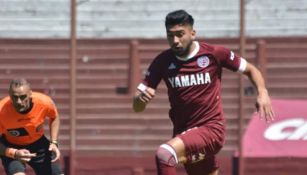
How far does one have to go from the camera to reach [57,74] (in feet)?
43.1

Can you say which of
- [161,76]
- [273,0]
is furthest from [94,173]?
[161,76]

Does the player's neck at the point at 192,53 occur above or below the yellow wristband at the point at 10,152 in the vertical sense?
above

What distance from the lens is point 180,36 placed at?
24.5 feet

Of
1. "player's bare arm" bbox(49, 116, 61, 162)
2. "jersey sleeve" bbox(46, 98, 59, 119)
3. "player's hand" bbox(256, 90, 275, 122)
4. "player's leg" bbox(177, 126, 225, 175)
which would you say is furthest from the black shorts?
"player's hand" bbox(256, 90, 275, 122)

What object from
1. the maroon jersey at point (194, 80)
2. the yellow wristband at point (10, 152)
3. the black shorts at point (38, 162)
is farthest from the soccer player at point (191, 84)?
the black shorts at point (38, 162)

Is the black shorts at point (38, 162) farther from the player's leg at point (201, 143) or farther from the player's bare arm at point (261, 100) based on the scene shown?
the player's bare arm at point (261, 100)

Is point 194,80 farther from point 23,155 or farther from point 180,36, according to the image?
point 23,155

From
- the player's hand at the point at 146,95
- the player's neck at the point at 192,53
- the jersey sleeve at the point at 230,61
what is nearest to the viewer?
the player's hand at the point at 146,95

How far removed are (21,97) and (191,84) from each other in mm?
2098

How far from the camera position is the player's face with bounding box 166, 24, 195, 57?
7438 mm

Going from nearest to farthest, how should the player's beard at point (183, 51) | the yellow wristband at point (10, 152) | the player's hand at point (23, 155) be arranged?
the player's beard at point (183, 51)
the player's hand at point (23, 155)
the yellow wristband at point (10, 152)

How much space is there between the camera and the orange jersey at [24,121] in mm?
9344

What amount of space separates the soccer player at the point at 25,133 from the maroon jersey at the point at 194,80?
6.27 feet

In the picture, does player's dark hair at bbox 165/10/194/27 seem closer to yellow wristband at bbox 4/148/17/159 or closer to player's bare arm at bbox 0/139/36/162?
player's bare arm at bbox 0/139/36/162
